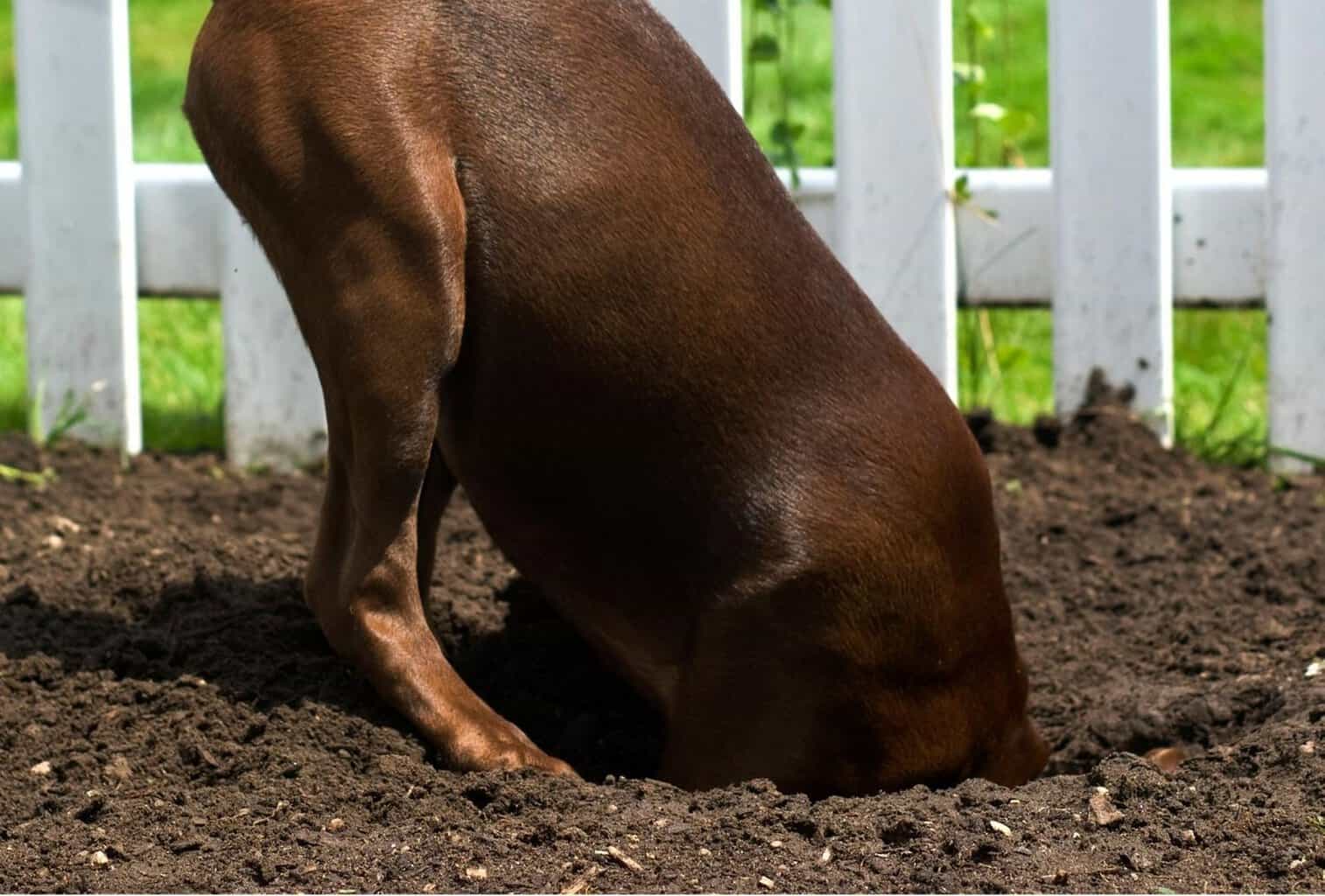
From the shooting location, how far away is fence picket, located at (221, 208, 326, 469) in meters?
4.37

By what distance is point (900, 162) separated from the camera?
4.30 m

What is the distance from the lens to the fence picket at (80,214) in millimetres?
4281

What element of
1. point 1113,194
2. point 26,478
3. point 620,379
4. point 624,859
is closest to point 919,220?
point 1113,194

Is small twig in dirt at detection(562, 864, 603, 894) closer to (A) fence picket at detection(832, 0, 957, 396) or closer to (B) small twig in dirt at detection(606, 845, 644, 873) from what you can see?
(B) small twig in dirt at detection(606, 845, 644, 873)

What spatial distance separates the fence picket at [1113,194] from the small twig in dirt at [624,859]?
237 centimetres

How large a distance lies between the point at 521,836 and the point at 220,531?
5.49 feet

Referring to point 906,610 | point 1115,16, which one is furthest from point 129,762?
point 1115,16

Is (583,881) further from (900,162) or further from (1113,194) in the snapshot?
(1113,194)

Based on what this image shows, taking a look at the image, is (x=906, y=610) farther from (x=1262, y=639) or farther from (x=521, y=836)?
(x=1262, y=639)

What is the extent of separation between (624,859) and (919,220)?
2316 mm

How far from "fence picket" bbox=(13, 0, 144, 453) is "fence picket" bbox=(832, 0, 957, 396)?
162 cm

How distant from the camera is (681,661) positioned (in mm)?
2828

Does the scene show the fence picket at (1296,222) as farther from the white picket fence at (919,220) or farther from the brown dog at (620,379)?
the brown dog at (620,379)

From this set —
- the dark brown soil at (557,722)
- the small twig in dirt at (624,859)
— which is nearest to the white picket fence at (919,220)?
the dark brown soil at (557,722)
